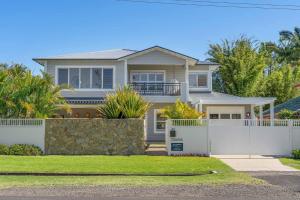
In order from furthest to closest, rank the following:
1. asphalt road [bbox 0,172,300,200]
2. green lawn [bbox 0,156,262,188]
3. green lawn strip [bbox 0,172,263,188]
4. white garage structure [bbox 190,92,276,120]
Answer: white garage structure [bbox 190,92,276,120]
green lawn [bbox 0,156,262,188]
green lawn strip [bbox 0,172,263,188]
asphalt road [bbox 0,172,300,200]

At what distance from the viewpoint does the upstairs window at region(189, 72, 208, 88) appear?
1390 inches

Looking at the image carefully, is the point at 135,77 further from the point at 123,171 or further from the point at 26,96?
the point at 123,171

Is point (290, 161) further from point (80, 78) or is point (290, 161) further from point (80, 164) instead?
point (80, 78)

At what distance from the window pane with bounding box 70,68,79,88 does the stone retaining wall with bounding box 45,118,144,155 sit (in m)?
9.40

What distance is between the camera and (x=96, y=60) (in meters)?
32.2

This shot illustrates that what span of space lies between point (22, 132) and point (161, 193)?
13.7 m

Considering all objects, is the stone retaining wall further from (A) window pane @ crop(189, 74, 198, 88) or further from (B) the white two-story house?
(A) window pane @ crop(189, 74, 198, 88)

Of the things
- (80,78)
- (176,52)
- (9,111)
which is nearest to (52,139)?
(9,111)

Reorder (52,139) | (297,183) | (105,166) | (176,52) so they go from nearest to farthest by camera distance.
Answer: (297,183) → (105,166) → (52,139) → (176,52)

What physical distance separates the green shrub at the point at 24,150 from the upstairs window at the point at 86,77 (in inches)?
401

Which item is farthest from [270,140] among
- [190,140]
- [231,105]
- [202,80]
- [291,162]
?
[202,80]

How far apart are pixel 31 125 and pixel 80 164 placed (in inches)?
261

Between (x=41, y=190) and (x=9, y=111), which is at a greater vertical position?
(x=9, y=111)

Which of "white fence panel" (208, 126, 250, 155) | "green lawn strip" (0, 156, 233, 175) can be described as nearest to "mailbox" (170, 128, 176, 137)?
"white fence panel" (208, 126, 250, 155)
